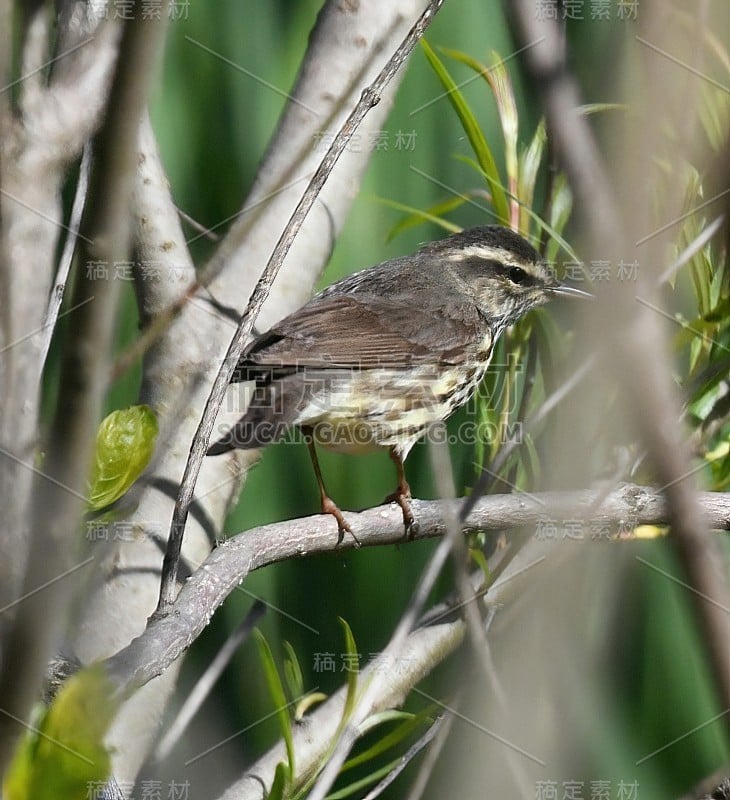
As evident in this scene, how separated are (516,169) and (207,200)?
60 centimetres

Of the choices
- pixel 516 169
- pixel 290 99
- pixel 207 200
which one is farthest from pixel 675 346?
pixel 207 200

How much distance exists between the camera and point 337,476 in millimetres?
1892

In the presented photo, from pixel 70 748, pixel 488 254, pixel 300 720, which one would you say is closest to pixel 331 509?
pixel 300 720

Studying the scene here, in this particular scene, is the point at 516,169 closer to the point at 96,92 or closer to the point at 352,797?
the point at 96,92

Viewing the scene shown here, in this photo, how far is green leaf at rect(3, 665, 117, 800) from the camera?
619 mm

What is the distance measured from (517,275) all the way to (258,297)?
985 mm

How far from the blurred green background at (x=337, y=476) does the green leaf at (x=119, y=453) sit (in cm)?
71

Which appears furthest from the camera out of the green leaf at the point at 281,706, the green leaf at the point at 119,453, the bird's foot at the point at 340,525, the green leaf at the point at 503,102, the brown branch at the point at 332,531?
the green leaf at the point at 503,102

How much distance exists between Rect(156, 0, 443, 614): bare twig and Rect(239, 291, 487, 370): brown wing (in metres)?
0.50

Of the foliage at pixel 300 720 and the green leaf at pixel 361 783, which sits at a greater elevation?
the foliage at pixel 300 720

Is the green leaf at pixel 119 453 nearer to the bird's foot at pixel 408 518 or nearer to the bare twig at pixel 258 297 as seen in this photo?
the bare twig at pixel 258 297

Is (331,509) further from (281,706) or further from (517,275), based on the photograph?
(517,275)

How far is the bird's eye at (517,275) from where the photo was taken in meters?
1.83

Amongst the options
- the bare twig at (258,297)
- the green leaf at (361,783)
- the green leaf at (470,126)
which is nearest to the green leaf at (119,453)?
the bare twig at (258,297)
